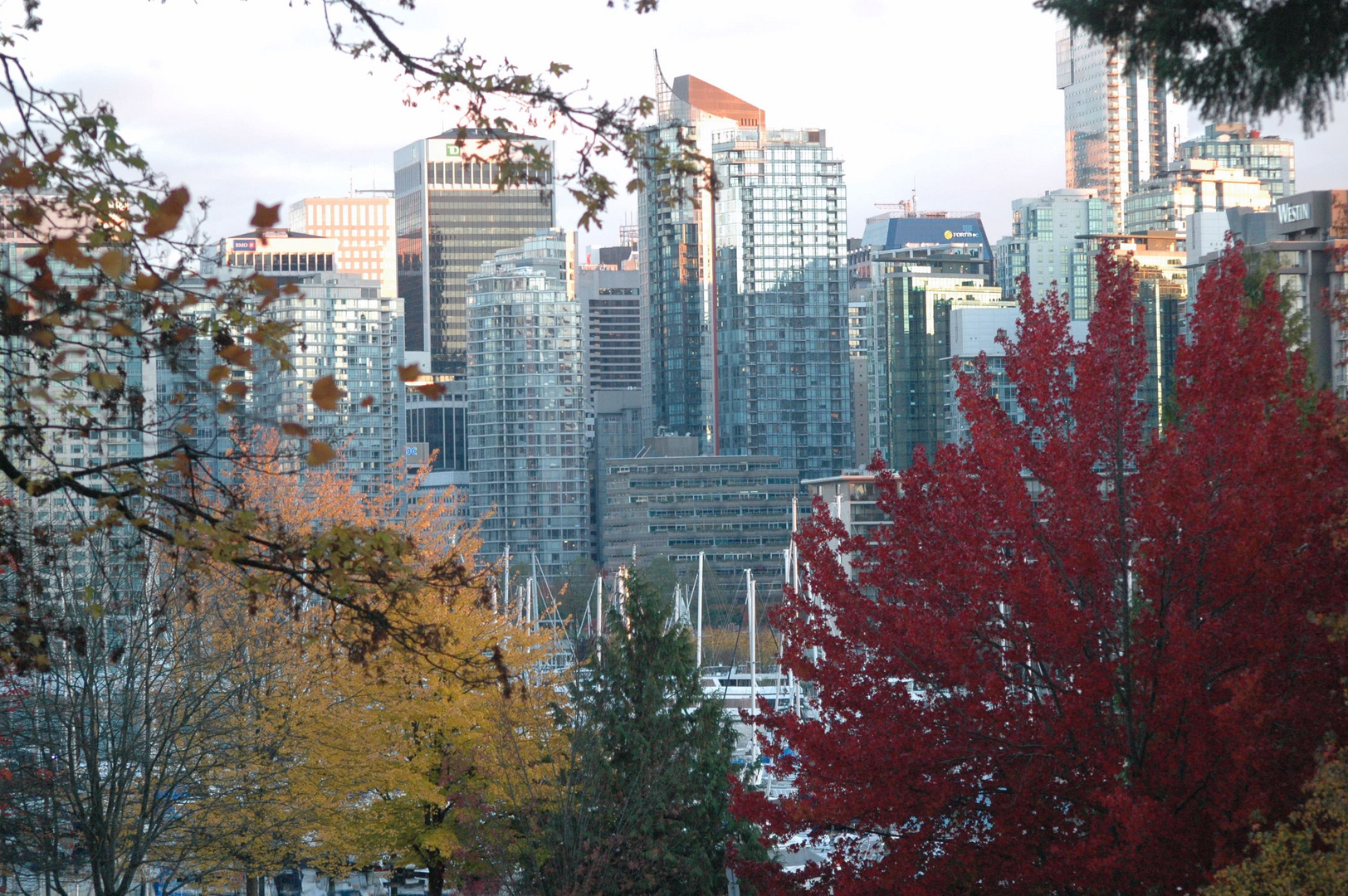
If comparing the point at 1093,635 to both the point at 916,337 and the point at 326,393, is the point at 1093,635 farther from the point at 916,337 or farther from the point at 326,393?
the point at 916,337

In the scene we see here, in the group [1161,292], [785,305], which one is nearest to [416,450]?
[785,305]

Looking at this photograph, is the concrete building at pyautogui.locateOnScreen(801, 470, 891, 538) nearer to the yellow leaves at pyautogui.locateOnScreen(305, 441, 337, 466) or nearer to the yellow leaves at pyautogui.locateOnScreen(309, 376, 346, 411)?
the yellow leaves at pyautogui.locateOnScreen(305, 441, 337, 466)

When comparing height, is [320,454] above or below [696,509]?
above

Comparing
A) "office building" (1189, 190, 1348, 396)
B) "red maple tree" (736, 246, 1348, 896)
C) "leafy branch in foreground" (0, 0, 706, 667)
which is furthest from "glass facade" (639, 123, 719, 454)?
"leafy branch in foreground" (0, 0, 706, 667)

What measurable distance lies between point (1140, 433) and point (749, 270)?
150 meters

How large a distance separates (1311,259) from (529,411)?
106862 mm

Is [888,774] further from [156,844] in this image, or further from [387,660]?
[156,844]

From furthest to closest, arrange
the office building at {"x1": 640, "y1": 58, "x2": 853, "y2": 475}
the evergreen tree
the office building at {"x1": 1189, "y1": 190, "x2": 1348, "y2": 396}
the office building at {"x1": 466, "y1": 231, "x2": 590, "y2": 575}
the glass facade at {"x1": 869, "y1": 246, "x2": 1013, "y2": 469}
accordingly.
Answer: the glass facade at {"x1": 869, "y1": 246, "x2": 1013, "y2": 469}, the office building at {"x1": 640, "y1": 58, "x2": 853, "y2": 475}, the office building at {"x1": 466, "y1": 231, "x2": 590, "y2": 575}, the evergreen tree, the office building at {"x1": 1189, "y1": 190, "x2": 1348, "y2": 396}

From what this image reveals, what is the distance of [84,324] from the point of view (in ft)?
16.9

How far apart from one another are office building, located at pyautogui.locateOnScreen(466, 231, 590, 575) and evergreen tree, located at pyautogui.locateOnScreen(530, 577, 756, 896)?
11657 centimetres

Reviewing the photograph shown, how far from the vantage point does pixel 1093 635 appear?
1153cm

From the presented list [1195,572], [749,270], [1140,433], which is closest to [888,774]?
[1195,572]

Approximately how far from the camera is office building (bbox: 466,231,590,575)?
141125mm

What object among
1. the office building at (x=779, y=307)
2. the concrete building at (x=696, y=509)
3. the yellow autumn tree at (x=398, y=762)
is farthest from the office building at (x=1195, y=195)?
the yellow autumn tree at (x=398, y=762)
